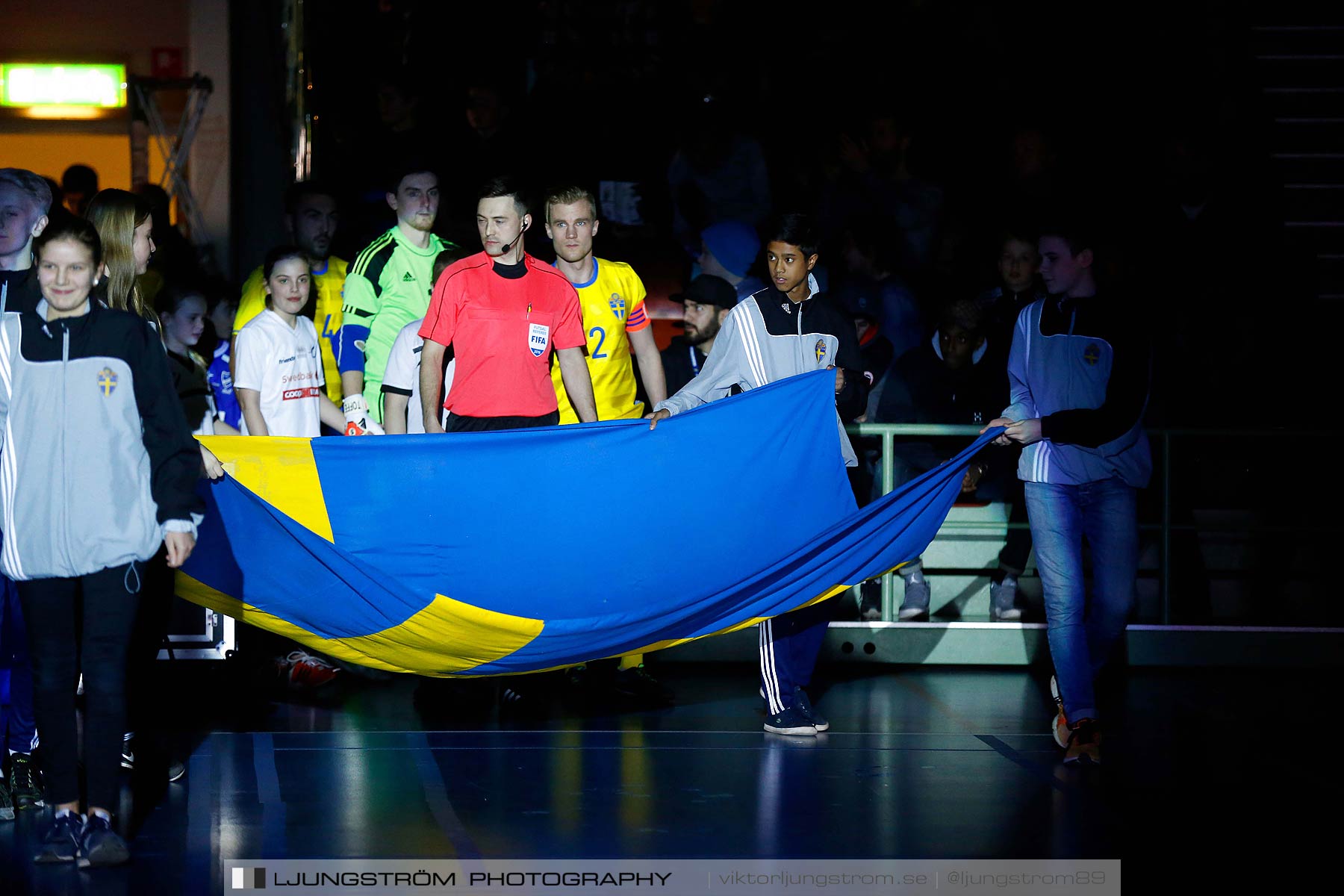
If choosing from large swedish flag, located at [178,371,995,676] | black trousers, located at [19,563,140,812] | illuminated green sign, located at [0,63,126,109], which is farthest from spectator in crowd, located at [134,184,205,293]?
illuminated green sign, located at [0,63,126,109]

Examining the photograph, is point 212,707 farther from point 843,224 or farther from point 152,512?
point 843,224

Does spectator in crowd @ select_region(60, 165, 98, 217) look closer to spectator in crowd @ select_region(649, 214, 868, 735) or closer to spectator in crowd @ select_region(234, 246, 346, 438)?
spectator in crowd @ select_region(234, 246, 346, 438)

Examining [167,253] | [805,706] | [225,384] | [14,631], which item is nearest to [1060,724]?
[805,706]

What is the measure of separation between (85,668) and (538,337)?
239 cm

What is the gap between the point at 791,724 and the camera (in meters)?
6.07

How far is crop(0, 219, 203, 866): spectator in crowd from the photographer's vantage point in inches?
170

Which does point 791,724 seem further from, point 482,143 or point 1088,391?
point 482,143

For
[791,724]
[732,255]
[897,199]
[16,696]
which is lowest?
[791,724]

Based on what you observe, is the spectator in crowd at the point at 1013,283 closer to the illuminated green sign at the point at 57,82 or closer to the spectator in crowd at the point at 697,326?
the spectator in crowd at the point at 697,326

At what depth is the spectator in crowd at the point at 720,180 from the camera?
9.69 metres

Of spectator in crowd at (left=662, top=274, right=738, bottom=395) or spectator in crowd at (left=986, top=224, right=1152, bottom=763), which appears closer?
spectator in crowd at (left=986, top=224, right=1152, bottom=763)

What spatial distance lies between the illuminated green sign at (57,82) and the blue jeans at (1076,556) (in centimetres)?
1093

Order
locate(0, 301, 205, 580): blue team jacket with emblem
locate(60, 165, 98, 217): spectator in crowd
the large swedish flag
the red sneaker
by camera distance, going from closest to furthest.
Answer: locate(0, 301, 205, 580): blue team jacket with emblem → the large swedish flag → the red sneaker → locate(60, 165, 98, 217): spectator in crowd

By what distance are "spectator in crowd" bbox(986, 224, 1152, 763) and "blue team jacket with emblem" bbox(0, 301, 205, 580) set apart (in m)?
2.92
